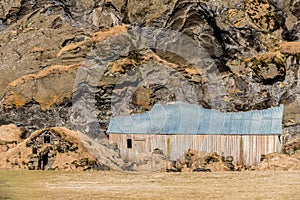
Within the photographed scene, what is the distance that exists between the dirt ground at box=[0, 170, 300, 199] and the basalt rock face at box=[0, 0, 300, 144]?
1201 centimetres

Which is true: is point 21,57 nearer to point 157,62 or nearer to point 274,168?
point 157,62

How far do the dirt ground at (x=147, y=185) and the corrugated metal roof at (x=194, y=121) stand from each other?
16.9 feet

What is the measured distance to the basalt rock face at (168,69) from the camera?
166 ft

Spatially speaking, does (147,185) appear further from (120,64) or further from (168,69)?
(120,64)

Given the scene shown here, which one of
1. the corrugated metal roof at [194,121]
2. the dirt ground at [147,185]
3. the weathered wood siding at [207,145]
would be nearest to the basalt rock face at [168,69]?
the corrugated metal roof at [194,121]

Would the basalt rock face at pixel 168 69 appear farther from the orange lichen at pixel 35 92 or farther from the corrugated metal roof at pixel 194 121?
the corrugated metal roof at pixel 194 121

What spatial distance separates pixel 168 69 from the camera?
172 feet

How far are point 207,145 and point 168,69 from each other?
11880 mm

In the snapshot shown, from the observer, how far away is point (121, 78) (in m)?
52.6

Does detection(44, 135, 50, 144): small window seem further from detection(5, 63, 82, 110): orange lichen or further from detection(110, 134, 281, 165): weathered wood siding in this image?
detection(5, 63, 82, 110): orange lichen

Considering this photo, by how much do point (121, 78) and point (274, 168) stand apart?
18.8 metres

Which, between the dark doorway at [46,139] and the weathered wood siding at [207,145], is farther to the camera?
the dark doorway at [46,139]

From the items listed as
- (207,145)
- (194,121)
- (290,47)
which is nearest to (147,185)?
(207,145)

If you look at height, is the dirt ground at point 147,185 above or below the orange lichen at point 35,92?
below
